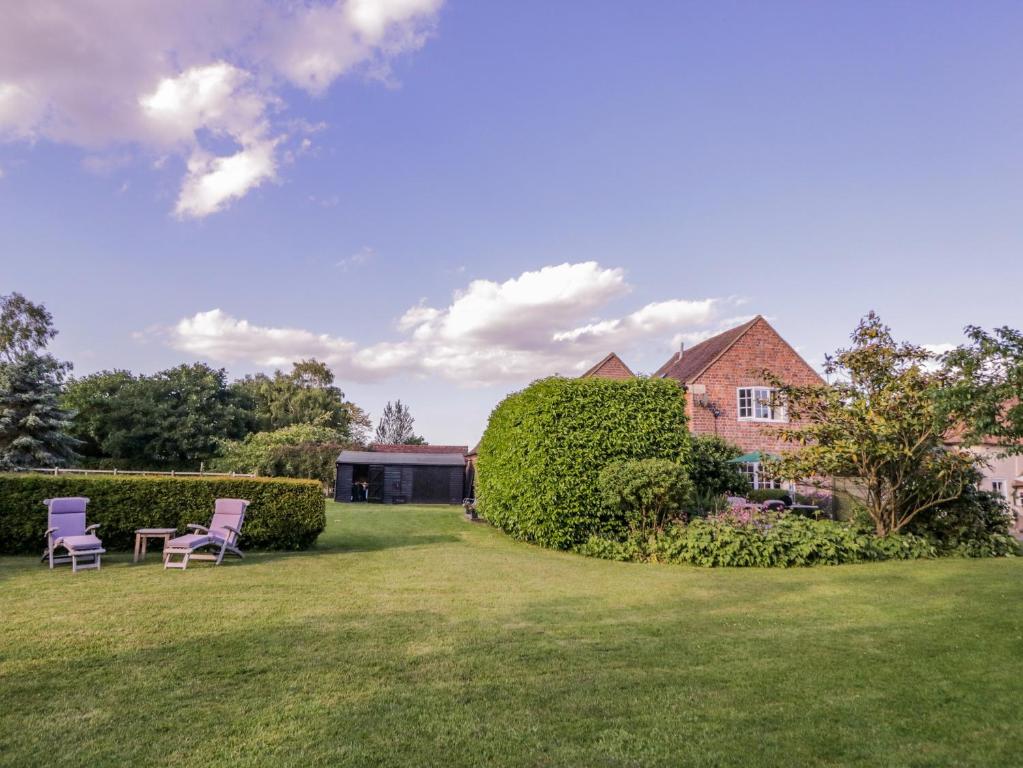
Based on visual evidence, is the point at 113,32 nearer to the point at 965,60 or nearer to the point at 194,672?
the point at 194,672

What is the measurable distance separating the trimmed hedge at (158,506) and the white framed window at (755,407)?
18.1 meters

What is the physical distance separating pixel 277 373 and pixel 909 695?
59863 millimetres

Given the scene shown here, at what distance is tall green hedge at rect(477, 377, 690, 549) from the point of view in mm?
12117

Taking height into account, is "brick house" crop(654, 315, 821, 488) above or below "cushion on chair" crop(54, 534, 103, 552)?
above

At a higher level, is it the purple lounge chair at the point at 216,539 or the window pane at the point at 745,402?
the window pane at the point at 745,402

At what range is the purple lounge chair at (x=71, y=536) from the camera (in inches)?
362

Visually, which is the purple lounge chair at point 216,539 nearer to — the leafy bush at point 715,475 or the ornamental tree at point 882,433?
the ornamental tree at point 882,433

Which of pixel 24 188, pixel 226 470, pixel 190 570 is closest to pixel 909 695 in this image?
pixel 190 570

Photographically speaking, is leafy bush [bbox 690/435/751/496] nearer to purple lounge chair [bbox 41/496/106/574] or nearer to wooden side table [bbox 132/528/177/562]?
wooden side table [bbox 132/528/177/562]

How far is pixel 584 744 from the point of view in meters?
3.28

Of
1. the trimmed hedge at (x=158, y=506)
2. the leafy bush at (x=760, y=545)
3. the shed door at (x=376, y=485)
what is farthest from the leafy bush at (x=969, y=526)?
the shed door at (x=376, y=485)

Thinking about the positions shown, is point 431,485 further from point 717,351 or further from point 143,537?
point 143,537

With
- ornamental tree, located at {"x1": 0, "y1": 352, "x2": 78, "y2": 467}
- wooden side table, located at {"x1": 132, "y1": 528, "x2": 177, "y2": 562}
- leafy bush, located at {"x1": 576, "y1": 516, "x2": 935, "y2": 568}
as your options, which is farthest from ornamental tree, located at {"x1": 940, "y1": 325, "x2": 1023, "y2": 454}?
ornamental tree, located at {"x1": 0, "y1": 352, "x2": 78, "y2": 467}

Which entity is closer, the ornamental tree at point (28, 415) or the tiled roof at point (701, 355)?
the ornamental tree at point (28, 415)
